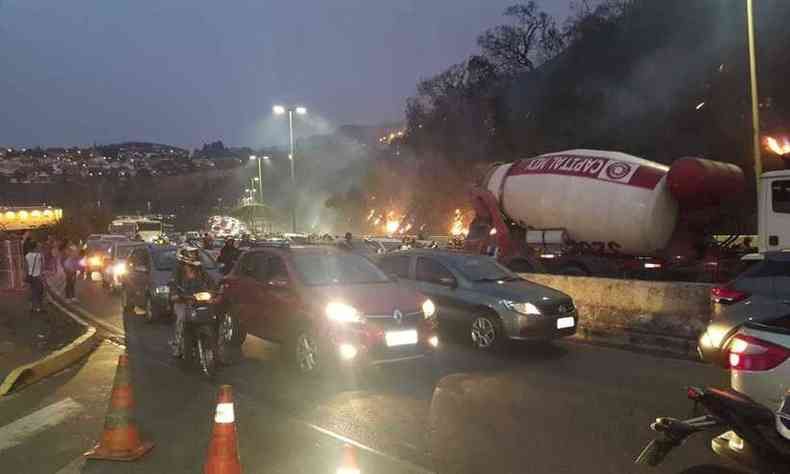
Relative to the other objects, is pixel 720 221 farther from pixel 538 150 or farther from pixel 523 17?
pixel 523 17

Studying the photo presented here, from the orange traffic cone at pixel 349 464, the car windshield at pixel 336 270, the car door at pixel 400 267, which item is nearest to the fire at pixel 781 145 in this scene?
the car door at pixel 400 267

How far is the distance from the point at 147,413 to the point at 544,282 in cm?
889

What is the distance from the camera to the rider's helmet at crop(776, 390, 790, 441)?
373 cm

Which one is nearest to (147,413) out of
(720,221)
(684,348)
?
(684,348)

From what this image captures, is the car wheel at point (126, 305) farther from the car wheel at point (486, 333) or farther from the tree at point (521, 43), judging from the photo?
the tree at point (521, 43)

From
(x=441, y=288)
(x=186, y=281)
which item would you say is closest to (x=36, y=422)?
(x=186, y=281)

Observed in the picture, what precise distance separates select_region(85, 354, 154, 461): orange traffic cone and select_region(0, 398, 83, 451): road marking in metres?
1.12

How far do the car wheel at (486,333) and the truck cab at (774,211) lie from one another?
546 centimetres

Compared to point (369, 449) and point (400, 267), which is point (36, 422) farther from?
point (400, 267)

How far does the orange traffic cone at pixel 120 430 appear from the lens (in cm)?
590

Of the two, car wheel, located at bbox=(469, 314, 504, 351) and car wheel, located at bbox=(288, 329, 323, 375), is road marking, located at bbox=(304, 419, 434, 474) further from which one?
car wheel, located at bbox=(469, 314, 504, 351)

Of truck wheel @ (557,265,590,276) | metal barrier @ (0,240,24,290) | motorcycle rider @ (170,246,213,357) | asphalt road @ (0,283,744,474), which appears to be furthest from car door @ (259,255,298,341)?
metal barrier @ (0,240,24,290)

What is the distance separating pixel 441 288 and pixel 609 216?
7919 millimetres

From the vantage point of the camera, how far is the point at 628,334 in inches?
478
